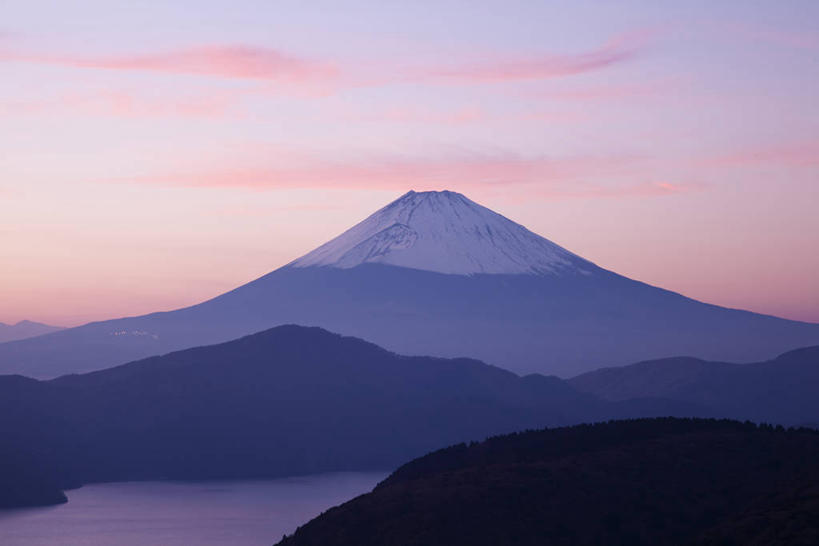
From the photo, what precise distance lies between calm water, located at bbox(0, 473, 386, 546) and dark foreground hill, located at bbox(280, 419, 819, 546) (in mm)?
42943

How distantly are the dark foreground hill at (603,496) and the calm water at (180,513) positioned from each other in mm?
42943

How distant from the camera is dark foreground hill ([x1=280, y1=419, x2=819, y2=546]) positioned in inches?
2539

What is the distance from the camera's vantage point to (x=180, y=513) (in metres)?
139

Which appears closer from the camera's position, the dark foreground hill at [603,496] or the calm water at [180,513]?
the dark foreground hill at [603,496]

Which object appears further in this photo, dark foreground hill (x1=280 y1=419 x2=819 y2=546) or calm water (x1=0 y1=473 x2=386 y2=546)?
calm water (x1=0 y1=473 x2=386 y2=546)

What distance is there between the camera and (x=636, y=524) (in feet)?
213

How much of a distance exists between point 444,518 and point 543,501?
563cm

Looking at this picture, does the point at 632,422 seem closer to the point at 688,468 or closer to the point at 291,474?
the point at 688,468

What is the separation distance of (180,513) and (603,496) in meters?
81.9

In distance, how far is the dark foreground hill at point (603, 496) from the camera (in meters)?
64.5

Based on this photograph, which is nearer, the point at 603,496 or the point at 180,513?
the point at 603,496

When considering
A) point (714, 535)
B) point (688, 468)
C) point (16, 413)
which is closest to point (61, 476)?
point (16, 413)

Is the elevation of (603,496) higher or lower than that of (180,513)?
higher

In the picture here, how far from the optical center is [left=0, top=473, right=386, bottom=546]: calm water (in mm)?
119438
